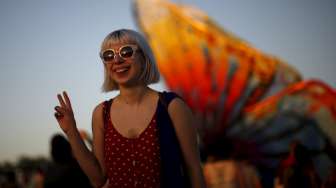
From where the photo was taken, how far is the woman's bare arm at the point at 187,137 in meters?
2.46

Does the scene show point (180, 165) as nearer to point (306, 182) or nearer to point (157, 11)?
point (306, 182)

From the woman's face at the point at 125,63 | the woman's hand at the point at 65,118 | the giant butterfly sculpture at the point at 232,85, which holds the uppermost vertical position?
the woman's face at the point at 125,63

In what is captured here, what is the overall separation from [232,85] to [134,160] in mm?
30028

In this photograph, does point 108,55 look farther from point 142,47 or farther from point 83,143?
point 83,143

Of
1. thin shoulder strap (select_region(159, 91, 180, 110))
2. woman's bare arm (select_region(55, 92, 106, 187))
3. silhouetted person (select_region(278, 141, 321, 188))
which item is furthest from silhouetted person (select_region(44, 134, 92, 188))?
silhouetted person (select_region(278, 141, 321, 188))

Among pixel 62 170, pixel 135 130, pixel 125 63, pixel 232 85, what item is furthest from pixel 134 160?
pixel 232 85

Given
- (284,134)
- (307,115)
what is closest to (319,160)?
(307,115)

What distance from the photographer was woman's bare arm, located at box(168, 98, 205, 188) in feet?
8.08

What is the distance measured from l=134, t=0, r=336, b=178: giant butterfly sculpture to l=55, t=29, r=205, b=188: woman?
27743 millimetres

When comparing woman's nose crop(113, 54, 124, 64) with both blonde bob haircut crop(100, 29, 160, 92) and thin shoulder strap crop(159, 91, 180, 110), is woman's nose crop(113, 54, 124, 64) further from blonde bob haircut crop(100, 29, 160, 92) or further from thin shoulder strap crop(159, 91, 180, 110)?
thin shoulder strap crop(159, 91, 180, 110)

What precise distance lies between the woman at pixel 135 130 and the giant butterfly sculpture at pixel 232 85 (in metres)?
27.7

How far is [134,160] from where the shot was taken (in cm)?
246

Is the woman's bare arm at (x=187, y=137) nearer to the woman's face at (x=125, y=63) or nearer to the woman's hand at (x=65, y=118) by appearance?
the woman's face at (x=125, y=63)

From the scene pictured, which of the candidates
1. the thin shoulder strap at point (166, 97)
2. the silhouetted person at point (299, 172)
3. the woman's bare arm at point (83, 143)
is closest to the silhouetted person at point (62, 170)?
the woman's bare arm at point (83, 143)
